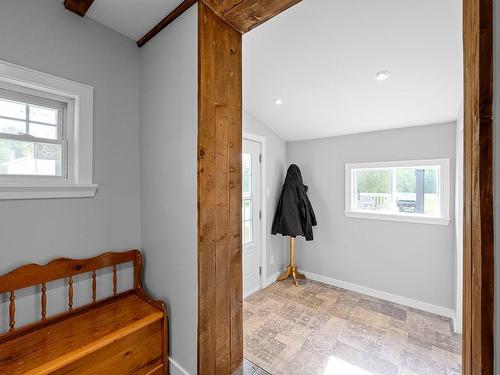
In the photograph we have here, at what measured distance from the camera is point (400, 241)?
101 inches

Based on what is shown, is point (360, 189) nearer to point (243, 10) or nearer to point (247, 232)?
point (247, 232)

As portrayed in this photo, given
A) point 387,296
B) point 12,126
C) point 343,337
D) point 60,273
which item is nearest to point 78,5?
point 12,126

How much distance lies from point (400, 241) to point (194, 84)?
8.87 feet

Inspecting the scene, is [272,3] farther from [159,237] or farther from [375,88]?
[159,237]

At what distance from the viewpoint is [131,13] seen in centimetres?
142

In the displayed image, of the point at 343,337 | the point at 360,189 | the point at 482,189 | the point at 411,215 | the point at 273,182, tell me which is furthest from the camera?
the point at 273,182

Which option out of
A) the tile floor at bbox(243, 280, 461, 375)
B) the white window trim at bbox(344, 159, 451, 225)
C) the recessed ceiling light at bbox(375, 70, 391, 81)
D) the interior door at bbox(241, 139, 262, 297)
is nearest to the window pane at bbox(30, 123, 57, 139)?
the interior door at bbox(241, 139, 262, 297)

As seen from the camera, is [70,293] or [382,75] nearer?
[70,293]

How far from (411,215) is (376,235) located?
438 millimetres

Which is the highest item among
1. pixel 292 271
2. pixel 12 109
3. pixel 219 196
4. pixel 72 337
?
pixel 12 109

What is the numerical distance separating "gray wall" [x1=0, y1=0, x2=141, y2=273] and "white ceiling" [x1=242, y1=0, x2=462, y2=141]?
0.99 metres

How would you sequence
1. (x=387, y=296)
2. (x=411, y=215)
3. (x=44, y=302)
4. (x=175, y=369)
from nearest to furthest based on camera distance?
(x=44, y=302), (x=175, y=369), (x=411, y=215), (x=387, y=296)

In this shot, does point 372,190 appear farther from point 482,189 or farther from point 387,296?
point 482,189

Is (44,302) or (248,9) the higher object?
(248,9)
